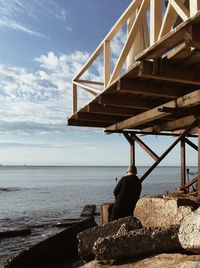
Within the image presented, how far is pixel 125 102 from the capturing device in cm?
841

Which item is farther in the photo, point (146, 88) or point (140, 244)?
point (146, 88)

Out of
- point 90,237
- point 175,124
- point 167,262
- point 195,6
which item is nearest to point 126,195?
point 90,237

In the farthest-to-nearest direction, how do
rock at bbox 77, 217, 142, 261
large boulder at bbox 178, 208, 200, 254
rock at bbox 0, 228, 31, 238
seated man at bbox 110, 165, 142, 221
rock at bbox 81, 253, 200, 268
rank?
1. rock at bbox 0, 228, 31, 238
2. seated man at bbox 110, 165, 142, 221
3. rock at bbox 77, 217, 142, 261
4. large boulder at bbox 178, 208, 200, 254
5. rock at bbox 81, 253, 200, 268

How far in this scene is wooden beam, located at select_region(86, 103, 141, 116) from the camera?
9.24 m

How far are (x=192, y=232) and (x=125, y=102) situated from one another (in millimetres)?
3961

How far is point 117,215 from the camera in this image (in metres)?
8.78

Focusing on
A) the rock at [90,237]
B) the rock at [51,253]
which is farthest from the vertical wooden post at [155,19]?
the rock at [51,253]

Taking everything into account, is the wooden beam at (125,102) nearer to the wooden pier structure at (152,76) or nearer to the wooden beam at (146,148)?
the wooden pier structure at (152,76)

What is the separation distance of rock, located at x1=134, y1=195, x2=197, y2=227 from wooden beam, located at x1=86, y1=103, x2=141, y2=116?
2.29 metres

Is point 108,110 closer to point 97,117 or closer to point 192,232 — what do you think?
point 97,117

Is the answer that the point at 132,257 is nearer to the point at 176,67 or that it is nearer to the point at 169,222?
the point at 169,222

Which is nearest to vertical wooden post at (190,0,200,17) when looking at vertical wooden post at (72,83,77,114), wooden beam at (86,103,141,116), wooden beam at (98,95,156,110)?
wooden beam at (98,95,156,110)

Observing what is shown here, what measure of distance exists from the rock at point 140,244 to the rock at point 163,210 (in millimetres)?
719

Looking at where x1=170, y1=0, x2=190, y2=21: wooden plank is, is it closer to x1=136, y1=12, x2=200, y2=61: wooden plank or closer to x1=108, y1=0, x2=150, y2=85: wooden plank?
x1=136, y1=12, x2=200, y2=61: wooden plank
